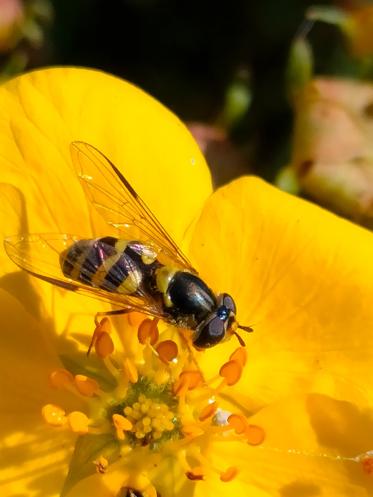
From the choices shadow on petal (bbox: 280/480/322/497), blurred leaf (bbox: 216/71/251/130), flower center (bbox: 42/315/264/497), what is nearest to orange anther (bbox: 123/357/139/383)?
flower center (bbox: 42/315/264/497)

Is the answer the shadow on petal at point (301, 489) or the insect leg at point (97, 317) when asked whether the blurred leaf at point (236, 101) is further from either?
the shadow on petal at point (301, 489)

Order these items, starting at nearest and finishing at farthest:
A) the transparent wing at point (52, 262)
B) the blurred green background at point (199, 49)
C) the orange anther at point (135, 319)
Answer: the transparent wing at point (52, 262) < the orange anther at point (135, 319) < the blurred green background at point (199, 49)

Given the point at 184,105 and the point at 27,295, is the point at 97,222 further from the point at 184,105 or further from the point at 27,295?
the point at 184,105

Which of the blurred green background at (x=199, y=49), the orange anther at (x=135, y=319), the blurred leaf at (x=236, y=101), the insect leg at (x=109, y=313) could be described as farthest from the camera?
the blurred green background at (x=199, y=49)

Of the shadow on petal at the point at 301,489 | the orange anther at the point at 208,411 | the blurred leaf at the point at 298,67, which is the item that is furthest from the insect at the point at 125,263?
the blurred leaf at the point at 298,67

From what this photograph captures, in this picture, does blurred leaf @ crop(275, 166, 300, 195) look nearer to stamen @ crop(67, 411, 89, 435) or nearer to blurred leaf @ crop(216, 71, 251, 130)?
blurred leaf @ crop(216, 71, 251, 130)

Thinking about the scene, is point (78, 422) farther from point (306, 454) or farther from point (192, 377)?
point (306, 454)

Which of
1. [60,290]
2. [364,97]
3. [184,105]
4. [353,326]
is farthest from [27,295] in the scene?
[184,105]
